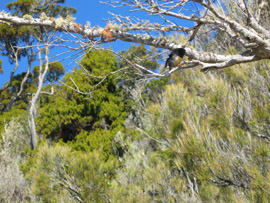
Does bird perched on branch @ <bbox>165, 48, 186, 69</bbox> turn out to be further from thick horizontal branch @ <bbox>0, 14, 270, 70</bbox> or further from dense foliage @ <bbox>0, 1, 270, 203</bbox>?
dense foliage @ <bbox>0, 1, 270, 203</bbox>

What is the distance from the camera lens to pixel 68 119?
32.0 feet

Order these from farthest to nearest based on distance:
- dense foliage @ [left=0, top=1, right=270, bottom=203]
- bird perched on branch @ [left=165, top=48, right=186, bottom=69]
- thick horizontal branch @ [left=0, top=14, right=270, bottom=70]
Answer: dense foliage @ [left=0, top=1, right=270, bottom=203], thick horizontal branch @ [left=0, top=14, right=270, bottom=70], bird perched on branch @ [left=165, top=48, right=186, bottom=69]

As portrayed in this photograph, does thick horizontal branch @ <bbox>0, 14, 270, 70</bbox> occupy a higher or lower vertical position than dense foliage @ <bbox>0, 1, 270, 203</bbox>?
higher

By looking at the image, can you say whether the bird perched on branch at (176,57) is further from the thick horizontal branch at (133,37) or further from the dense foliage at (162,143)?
the dense foliage at (162,143)

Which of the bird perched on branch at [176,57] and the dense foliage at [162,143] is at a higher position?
the bird perched on branch at [176,57]

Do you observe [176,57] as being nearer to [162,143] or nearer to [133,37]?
[133,37]

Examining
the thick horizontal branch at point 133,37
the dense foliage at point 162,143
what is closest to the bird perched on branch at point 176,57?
the thick horizontal branch at point 133,37

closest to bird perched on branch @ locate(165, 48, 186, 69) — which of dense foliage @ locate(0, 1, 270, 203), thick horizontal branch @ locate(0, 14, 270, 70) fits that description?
thick horizontal branch @ locate(0, 14, 270, 70)

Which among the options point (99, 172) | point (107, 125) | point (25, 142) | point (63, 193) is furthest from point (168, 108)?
point (25, 142)

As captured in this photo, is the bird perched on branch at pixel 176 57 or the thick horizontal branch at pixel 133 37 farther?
the thick horizontal branch at pixel 133 37

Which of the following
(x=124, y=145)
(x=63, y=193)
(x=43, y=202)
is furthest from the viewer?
(x=124, y=145)

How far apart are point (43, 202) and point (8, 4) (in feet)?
40.5

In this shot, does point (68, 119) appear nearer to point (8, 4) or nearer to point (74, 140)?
point (74, 140)

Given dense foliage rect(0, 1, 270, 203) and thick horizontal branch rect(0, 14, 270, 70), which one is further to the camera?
dense foliage rect(0, 1, 270, 203)
